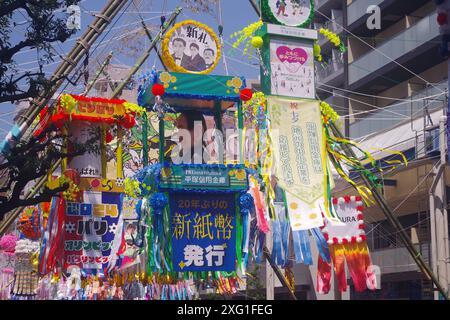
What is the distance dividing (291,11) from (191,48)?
329cm

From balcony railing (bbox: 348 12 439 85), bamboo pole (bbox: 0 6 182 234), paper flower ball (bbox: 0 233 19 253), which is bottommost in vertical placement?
paper flower ball (bbox: 0 233 19 253)

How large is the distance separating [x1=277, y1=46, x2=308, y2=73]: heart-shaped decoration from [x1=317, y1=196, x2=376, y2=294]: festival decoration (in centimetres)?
397

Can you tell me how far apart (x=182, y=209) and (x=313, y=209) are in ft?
11.1

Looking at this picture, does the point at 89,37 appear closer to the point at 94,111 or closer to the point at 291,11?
the point at 94,111

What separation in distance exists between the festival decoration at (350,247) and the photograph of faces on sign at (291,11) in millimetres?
5139

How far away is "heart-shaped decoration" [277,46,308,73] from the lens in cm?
2108

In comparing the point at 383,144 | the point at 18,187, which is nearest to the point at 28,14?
the point at 18,187

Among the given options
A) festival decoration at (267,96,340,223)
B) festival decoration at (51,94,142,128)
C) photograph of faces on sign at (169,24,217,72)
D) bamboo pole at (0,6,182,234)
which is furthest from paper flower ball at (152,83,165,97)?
festival decoration at (267,96,340,223)

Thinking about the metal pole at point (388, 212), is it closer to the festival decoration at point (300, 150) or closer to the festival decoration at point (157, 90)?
the festival decoration at point (300, 150)

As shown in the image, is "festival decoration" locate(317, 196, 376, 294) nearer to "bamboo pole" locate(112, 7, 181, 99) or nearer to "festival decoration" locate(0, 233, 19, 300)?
"bamboo pole" locate(112, 7, 181, 99)

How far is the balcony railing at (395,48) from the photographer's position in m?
34.7

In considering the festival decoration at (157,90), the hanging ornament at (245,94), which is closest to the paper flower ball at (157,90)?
the festival decoration at (157,90)

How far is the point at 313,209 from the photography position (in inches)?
792

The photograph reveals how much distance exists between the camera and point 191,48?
20.1m
